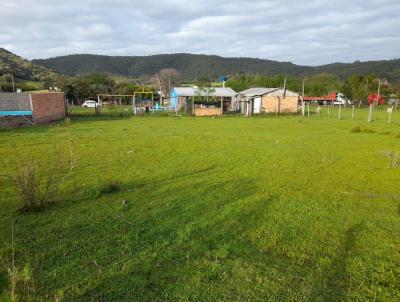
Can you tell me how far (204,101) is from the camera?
125 feet

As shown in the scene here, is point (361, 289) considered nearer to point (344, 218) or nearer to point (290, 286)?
A: point (290, 286)

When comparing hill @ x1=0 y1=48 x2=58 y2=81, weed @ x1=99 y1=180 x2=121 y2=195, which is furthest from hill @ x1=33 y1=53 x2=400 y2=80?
weed @ x1=99 y1=180 x2=121 y2=195

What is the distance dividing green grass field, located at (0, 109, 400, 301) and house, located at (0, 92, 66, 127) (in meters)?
13.2

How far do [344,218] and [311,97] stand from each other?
76.1m

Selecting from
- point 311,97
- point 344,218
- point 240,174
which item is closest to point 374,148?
point 240,174

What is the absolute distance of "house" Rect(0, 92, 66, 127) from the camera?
20.0 m

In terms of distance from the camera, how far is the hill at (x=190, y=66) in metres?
120

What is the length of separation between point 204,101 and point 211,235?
1356 inches

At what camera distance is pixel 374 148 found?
1244 centimetres

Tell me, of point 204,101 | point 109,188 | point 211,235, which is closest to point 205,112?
point 204,101

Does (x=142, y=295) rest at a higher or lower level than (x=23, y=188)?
lower

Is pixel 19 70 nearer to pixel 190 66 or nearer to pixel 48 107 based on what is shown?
pixel 48 107

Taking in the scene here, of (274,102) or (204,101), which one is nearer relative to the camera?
(274,102)

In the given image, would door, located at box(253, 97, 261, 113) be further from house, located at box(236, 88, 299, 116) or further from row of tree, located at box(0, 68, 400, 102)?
row of tree, located at box(0, 68, 400, 102)
